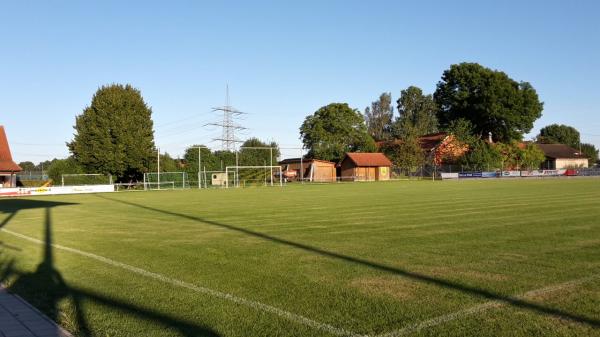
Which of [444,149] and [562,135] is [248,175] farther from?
[562,135]

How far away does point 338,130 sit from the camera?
4055 inches

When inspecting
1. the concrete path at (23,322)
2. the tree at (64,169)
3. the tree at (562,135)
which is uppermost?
the tree at (562,135)

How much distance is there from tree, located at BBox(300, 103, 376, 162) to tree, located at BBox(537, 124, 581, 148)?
252ft

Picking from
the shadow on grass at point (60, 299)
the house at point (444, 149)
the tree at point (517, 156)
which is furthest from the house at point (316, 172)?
the shadow on grass at point (60, 299)

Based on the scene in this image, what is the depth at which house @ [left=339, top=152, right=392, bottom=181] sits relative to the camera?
3356 inches

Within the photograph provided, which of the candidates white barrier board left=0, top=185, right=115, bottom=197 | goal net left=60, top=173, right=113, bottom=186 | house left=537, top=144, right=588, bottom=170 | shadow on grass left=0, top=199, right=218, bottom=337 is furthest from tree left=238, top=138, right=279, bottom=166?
shadow on grass left=0, top=199, right=218, bottom=337

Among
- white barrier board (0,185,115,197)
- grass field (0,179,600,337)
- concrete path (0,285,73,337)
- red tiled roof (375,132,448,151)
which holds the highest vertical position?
red tiled roof (375,132,448,151)

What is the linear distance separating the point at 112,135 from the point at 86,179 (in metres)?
5.79

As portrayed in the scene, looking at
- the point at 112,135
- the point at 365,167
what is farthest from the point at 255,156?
the point at 112,135

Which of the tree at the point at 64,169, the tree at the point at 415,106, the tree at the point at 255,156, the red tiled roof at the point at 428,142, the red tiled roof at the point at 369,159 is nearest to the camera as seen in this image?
the tree at the point at 64,169

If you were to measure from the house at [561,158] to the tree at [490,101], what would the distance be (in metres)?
18.9

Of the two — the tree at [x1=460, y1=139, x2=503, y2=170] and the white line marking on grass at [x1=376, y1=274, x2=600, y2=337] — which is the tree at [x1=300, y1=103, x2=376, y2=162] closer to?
the tree at [x1=460, y1=139, x2=503, y2=170]

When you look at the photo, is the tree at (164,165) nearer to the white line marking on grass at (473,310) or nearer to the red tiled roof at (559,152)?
the white line marking on grass at (473,310)

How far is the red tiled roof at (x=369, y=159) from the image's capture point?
85.5 metres
